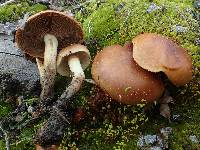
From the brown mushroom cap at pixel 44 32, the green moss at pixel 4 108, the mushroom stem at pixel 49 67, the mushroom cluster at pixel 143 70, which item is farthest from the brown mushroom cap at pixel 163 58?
the green moss at pixel 4 108

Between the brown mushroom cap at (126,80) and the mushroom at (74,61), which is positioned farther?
the mushroom at (74,61)

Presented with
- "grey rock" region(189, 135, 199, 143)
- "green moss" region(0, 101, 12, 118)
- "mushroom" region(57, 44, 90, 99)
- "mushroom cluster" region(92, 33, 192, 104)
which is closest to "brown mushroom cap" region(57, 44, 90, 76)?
"mushroom" region(57, 44, 90, 99)

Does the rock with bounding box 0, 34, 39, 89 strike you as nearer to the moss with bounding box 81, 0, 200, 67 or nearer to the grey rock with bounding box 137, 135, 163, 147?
the moss with bounding box 81, 0, 200, 67

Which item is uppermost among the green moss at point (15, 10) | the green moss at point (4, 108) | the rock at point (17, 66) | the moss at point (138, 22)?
the moss at point (138, 22)

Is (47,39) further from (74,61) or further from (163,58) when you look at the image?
(163,58)

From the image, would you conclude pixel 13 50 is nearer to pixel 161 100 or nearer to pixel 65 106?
pixel 65 106

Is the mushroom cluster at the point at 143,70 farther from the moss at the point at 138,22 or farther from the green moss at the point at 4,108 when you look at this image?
the green moss at the point at 4,108

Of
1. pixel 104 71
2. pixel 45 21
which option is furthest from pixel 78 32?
pixel 104 71
